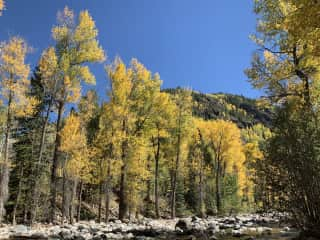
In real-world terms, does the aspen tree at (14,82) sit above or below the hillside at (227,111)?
below

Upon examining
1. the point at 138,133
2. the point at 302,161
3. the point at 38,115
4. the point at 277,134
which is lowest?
the point at 302,161

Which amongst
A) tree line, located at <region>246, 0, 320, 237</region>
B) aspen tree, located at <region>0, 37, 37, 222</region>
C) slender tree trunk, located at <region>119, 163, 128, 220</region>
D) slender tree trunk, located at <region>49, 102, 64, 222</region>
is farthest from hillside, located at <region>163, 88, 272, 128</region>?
tree line, located at <region>246, 0, 320, 237</region>

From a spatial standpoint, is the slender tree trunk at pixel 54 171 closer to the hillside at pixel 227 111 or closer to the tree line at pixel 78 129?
the tree line at pixel 78 129

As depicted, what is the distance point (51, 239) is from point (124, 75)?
11.7 m

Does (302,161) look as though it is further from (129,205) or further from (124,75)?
(129,205)

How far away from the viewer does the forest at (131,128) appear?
6812mm

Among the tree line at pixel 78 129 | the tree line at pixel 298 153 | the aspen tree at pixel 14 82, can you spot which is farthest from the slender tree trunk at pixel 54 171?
the tree line at pixel 298 153

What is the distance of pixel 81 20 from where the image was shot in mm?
17469

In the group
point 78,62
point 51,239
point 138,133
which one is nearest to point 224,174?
point 138,133

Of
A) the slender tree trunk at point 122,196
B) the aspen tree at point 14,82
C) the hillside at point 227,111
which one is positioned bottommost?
the slender tree trunk at point 122,196

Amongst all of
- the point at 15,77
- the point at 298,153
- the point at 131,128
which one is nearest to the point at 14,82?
the point at 15,77

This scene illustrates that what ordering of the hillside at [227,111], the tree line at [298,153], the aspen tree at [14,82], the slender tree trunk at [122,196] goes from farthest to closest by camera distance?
the hillside at [227,111] < the slender tree trunk at [122,196] < the aspen tree at [14,82] < the tree line at [298,153]

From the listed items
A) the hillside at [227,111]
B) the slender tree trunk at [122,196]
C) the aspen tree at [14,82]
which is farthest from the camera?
the hillside at [227,111]

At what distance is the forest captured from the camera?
681cm
